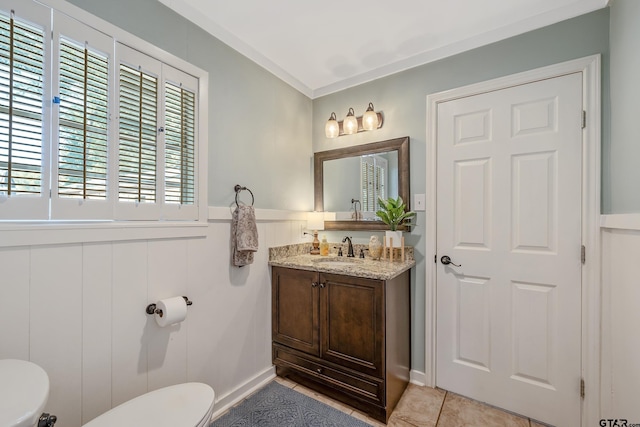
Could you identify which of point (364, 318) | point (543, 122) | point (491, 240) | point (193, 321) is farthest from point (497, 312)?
point (193, 321)

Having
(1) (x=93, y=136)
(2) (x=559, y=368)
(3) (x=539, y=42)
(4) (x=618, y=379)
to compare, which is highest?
(3) (x=539, y=42)

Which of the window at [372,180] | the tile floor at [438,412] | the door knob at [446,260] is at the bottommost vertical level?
the tile floor at [438,412]

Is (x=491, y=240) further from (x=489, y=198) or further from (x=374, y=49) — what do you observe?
(x=374, y=49)

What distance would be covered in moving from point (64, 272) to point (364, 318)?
1546 mm

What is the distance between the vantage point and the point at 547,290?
1.67 meters

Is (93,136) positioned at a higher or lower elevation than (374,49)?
lower

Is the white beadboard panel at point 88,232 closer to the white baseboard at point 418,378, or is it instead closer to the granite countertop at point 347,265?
the granite countertop at point 347,265

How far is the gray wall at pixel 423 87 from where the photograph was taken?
62.1 inches

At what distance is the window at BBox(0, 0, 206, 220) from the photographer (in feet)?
3.52

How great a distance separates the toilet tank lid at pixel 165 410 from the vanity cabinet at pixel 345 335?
0.83 meters

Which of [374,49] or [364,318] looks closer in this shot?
[364,318]

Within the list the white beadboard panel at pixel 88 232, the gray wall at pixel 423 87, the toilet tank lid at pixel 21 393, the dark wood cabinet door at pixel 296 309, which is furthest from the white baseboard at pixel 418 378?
the toilet tank lid at pixel 21 393

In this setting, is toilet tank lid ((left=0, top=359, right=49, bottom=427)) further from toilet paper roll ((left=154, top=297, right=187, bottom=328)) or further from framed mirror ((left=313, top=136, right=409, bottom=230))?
framed mirror ((left=313, top=136, right=409, bottom=230))

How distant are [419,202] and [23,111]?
2.22 m
